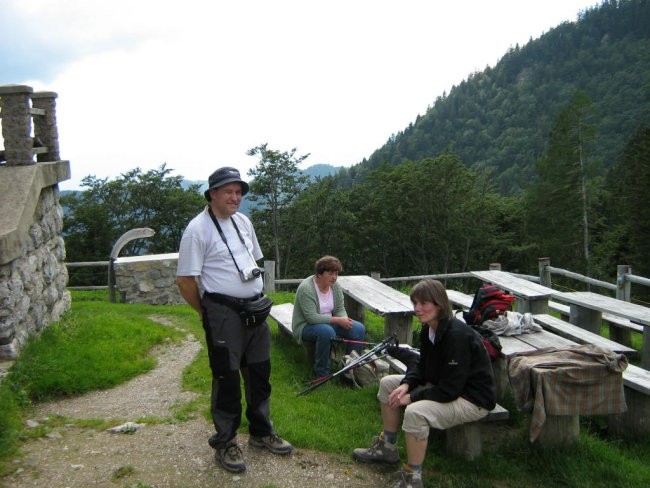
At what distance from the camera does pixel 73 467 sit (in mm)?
3484

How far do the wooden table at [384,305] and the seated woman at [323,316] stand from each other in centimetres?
31

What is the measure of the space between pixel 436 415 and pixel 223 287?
152 cm

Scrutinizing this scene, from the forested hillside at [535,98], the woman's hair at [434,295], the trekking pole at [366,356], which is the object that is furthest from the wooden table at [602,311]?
the forested hillside at [535,98]

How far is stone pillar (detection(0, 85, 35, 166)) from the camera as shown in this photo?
5945mm

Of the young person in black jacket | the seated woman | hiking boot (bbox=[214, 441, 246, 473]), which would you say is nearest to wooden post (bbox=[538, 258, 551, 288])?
the seated woman

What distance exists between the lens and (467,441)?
143 inches

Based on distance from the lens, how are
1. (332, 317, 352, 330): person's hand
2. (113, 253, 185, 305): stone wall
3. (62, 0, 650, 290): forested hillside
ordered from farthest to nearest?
(62, 0, 650, 290): forested hillside, (113, 253, 185, 305): stone wall, (332, 317, 352, 330): person's hand

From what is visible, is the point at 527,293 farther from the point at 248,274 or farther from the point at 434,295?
the point at 248,274

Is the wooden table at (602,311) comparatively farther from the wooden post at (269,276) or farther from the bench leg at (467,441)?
the wooden post at (269,276)

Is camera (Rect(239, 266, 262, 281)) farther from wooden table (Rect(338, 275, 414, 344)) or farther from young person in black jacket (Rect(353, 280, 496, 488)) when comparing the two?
wooden table (Rect(338, 275, 414, 344))

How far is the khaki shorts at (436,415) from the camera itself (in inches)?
132

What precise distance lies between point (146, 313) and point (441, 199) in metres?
34.8

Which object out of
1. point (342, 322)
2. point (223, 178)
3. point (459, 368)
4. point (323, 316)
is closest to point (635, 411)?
point (459, 368)

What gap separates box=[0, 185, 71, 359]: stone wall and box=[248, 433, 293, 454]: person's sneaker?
248 centimetres
